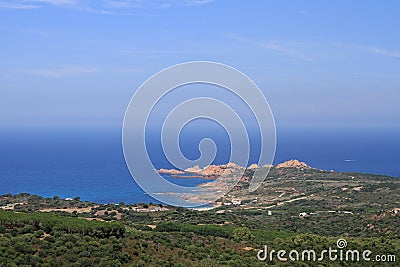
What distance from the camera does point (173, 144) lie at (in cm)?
816

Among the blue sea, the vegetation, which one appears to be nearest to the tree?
the vegetation

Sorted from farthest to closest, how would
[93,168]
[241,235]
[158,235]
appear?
[93,168] → [241,235] → [158,235]

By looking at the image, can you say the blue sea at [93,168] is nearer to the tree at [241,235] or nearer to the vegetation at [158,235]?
the vegetation at [158,235]

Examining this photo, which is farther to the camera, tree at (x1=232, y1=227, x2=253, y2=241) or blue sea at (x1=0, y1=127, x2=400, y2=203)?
blue sea at (x1=0, y1=127, x2=400, y2=203)

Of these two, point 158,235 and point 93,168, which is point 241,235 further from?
point 93,168

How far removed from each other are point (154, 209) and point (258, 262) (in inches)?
494

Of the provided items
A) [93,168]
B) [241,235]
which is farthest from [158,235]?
[93,168]

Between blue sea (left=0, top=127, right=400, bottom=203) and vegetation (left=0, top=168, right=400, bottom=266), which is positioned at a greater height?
blue sea (left=0, top=127, right=400, bottom=203)

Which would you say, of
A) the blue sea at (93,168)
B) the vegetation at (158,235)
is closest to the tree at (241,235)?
the vegetation at (158,235)

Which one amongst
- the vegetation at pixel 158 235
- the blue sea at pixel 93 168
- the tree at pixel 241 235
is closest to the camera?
the vegetation at pixel 158 235

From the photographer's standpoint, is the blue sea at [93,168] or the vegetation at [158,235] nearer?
the vegetation at [158,235]

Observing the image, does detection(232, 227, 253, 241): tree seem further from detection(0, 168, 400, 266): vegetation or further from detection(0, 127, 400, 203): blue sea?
detection(0, 127, 400, 203): blue sea

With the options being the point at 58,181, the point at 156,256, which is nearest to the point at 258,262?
the point at 156,256

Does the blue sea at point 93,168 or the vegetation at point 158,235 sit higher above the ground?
the blue sea at point 93,168
